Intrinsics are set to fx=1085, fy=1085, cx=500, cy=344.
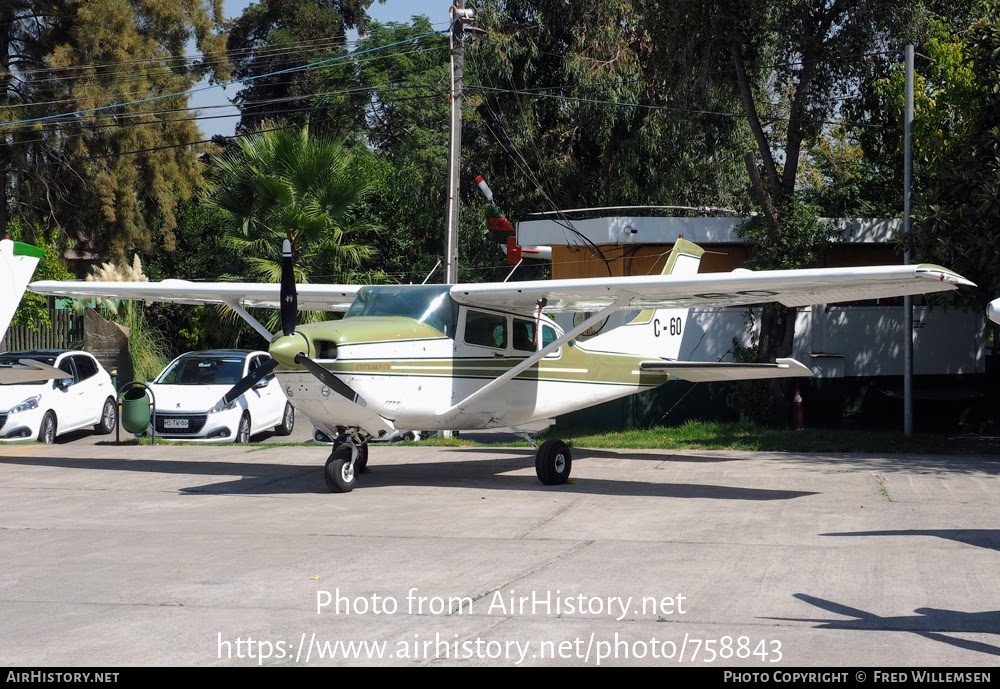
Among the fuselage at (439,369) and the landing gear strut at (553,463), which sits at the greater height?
the fuselage at (439,369)

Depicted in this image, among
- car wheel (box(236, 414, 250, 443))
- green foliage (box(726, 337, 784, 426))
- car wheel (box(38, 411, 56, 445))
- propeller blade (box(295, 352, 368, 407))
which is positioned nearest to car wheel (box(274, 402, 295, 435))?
car wheel (box(236, 414, 250, 443))

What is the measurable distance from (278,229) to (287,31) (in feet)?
86.5

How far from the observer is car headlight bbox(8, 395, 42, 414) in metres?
18.2

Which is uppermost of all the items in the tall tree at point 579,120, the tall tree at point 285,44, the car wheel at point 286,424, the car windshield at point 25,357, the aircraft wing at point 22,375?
the tall tree at point 285,44

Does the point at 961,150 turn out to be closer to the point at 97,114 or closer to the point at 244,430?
the point at 244,430

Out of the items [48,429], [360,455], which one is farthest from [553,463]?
[48,429]

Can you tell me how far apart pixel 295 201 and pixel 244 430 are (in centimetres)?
603

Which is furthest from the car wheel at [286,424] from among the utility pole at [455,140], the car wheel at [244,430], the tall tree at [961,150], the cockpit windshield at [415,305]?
the tall tree at [961,150]

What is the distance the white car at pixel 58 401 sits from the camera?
18.3m

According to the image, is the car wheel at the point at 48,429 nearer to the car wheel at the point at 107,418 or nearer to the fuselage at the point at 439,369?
the car wheel at the point at 107,418

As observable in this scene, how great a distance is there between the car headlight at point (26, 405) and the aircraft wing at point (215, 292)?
9.70 feet

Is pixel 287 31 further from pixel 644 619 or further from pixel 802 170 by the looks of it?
pixel 644 619

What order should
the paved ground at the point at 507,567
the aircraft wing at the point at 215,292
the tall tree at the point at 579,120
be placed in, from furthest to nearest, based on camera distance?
the tall tree at the point at 579,120 → the aircraft wing at the point at 215,292 → the paved ground at the point at 507,567

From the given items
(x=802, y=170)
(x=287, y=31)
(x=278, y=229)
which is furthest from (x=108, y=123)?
(x=802, y=170)
